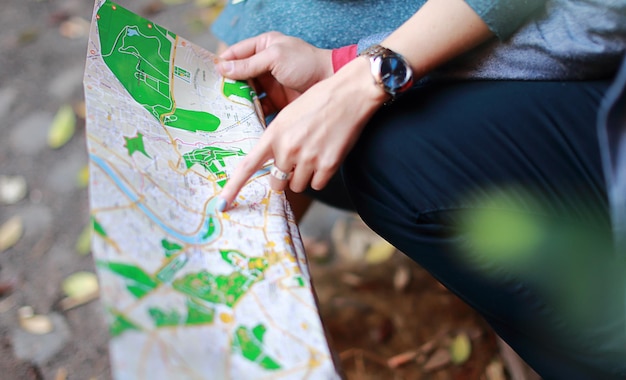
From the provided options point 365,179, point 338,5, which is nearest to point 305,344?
point 365,179

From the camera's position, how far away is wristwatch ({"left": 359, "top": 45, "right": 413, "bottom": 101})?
637 mm

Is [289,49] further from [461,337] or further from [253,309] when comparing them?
[461,337]

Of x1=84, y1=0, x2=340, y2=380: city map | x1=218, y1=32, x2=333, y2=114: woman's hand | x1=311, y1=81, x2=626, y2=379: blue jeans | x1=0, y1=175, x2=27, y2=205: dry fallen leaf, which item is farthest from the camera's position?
x1=0, y1=175, x2=27, y2=205: dry fallen leaf

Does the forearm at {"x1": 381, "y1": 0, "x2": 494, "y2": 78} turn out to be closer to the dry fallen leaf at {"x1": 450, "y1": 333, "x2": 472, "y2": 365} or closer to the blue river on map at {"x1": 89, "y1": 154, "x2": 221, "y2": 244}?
the blue river on map at {"x1": 89, "y1": 154, "x2": 221, "y2": 244}

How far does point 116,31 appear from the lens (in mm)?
699

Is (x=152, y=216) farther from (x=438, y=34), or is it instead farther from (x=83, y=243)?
(x=83, y=243)

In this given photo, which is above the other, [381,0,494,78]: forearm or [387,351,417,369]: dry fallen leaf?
[381,0,494,78]: forearm

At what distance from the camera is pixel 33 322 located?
1.07 meters

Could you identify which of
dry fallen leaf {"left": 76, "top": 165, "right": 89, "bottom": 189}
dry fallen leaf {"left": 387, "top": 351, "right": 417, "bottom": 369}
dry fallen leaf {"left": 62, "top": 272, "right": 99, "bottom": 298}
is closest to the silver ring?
dry fallen leaf {"left": 387, "top": 351, "right": 417, "bottom": 369}

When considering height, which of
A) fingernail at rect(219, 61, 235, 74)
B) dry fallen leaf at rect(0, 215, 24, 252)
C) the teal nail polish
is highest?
fingernail at rect(219, 61, 235, 74)

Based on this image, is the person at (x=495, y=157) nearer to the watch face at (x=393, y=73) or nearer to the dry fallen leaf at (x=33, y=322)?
the watch face at (x=393, y=73)

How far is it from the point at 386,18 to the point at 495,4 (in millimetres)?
195

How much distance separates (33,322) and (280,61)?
0.70 m

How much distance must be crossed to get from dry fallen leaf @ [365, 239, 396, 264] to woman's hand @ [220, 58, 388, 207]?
0.57 metres
